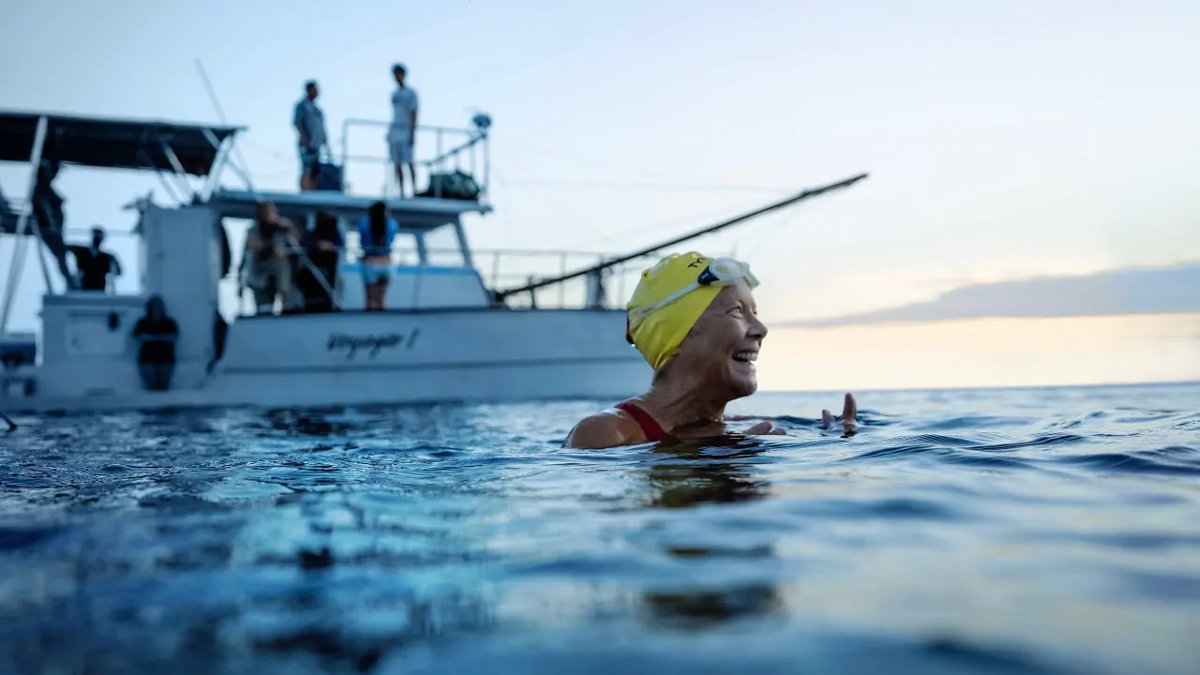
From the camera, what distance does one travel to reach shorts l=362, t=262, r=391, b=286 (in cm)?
1191

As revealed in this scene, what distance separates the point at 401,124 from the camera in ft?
43.2

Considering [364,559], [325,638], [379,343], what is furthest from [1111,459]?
[379,343]

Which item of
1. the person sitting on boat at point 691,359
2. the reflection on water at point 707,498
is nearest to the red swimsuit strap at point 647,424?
the person sitting on boat at point 691,359

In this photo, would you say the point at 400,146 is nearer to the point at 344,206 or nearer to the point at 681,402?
the point at 344,206

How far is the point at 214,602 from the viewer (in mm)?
1494

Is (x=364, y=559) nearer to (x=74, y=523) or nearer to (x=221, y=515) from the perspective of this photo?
(x=221, y=515)

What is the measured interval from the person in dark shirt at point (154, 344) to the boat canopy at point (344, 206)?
1.76m

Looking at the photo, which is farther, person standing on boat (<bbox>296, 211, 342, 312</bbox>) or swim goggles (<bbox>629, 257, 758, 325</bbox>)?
person standing on boat (<bbox>296, 211, 342, 312</bbox>)

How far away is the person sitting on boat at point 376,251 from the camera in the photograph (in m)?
11.6

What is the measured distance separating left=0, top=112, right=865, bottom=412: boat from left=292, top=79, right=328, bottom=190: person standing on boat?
1.46 ft

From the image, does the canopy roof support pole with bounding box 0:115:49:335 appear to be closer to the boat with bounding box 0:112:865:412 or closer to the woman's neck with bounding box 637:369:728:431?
the boat with bounding box 0:112:865:412

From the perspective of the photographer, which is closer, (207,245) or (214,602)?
(214,602)

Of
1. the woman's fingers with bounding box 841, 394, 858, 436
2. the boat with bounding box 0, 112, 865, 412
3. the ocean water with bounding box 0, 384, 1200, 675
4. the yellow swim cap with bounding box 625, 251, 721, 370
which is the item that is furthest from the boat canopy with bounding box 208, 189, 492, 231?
the ocean water with bounding box 0, 384, 1200, 675

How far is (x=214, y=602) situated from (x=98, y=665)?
29 centimetres
